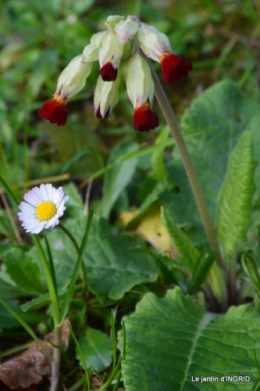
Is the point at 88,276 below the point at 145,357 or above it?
above

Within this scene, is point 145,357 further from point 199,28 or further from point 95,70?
point 199,28

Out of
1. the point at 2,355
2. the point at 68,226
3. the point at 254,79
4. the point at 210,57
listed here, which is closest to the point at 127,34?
the point at 68,226

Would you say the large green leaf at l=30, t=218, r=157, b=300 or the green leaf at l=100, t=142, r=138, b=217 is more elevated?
the green leaf at l=100, t=142, r=138, b=217

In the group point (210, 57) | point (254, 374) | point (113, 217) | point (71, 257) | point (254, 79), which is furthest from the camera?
point (210, 57)

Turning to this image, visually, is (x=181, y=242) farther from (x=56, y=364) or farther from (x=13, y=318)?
(x=13, y=318)

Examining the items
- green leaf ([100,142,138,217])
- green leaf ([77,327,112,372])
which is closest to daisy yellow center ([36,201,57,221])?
green leaf ([77,327,112,372])

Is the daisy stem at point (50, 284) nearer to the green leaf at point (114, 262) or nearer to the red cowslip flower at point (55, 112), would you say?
the green leaf at point (114, 262)

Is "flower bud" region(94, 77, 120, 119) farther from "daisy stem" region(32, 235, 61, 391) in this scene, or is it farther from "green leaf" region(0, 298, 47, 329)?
"green leaf" region(0, 298, 47, 329)
